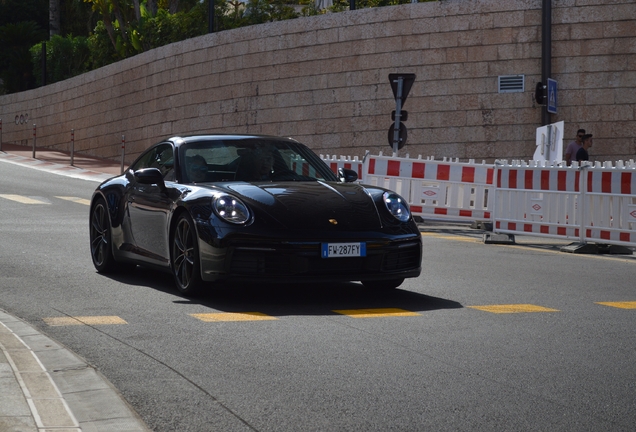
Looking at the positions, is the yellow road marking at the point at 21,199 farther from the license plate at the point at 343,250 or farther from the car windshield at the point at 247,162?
the license plate at the point at 343,250

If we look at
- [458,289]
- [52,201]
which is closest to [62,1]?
[52,201]

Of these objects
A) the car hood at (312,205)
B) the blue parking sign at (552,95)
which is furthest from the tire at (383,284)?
the blue parking sign at (552,95)

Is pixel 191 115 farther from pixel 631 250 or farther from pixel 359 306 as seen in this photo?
pixel 359 306

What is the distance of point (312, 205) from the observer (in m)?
8.11

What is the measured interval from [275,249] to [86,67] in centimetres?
4380

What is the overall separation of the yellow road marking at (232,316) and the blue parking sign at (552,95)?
1733 cm

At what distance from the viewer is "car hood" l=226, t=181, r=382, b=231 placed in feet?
26.1

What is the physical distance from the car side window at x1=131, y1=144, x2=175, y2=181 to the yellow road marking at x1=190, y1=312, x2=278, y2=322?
1.77 meters

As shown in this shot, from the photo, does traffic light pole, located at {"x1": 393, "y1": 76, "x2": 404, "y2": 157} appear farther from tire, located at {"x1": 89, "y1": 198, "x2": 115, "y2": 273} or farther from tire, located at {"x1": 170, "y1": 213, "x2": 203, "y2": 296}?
tire, located at {"x1": 170, "y1": 213, "x2": 203, "y2": 296}

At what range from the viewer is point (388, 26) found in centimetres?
2733

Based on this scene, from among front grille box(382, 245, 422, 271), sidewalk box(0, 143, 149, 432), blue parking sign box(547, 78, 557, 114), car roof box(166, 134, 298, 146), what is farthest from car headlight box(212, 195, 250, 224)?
blue parking sign box(547, 78, 557, 114)

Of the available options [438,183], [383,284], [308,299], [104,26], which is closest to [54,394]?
[308,299]

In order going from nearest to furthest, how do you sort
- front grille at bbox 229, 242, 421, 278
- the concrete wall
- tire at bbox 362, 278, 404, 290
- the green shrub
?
front grille at bbox 229, 242, 421, 278
tire at bbox 362, 278, 404, 290
the concrete wall
the green shrub

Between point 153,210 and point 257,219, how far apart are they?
1.44 metres
